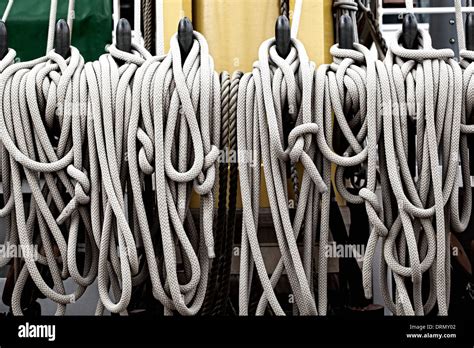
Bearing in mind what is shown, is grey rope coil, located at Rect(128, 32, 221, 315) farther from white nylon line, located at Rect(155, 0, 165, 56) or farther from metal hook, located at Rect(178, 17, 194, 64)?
white nylon line, located at Rect(155, 0, 165, 56)

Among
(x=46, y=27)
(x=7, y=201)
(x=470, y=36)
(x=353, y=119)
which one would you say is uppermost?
(x=46, y=27)

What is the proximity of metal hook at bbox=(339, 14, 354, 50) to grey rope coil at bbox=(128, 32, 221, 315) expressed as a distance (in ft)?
0.65

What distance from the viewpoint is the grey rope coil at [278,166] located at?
1.09 meters

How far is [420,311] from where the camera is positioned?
3.69 ft

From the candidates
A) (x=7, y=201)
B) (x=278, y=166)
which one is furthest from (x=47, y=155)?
(x=278, y=166)

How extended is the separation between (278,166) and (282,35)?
0.19 meters

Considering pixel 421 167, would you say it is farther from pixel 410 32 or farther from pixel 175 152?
pixel 175 152

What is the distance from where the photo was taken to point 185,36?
44.8 inches

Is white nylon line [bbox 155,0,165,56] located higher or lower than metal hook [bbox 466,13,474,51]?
higher

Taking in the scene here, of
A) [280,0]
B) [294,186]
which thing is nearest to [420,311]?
A: [294,186]

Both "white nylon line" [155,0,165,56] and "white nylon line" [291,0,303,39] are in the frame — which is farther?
"white nylon line" [155,0,165,56]

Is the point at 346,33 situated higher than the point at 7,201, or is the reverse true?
the point at 346,33

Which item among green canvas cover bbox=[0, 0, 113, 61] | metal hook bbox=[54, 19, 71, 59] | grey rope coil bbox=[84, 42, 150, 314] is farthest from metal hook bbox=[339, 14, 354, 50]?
green canvas cover bbox=[0, 0, 113, 61]

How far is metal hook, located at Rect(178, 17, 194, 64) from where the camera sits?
1.13 metres
